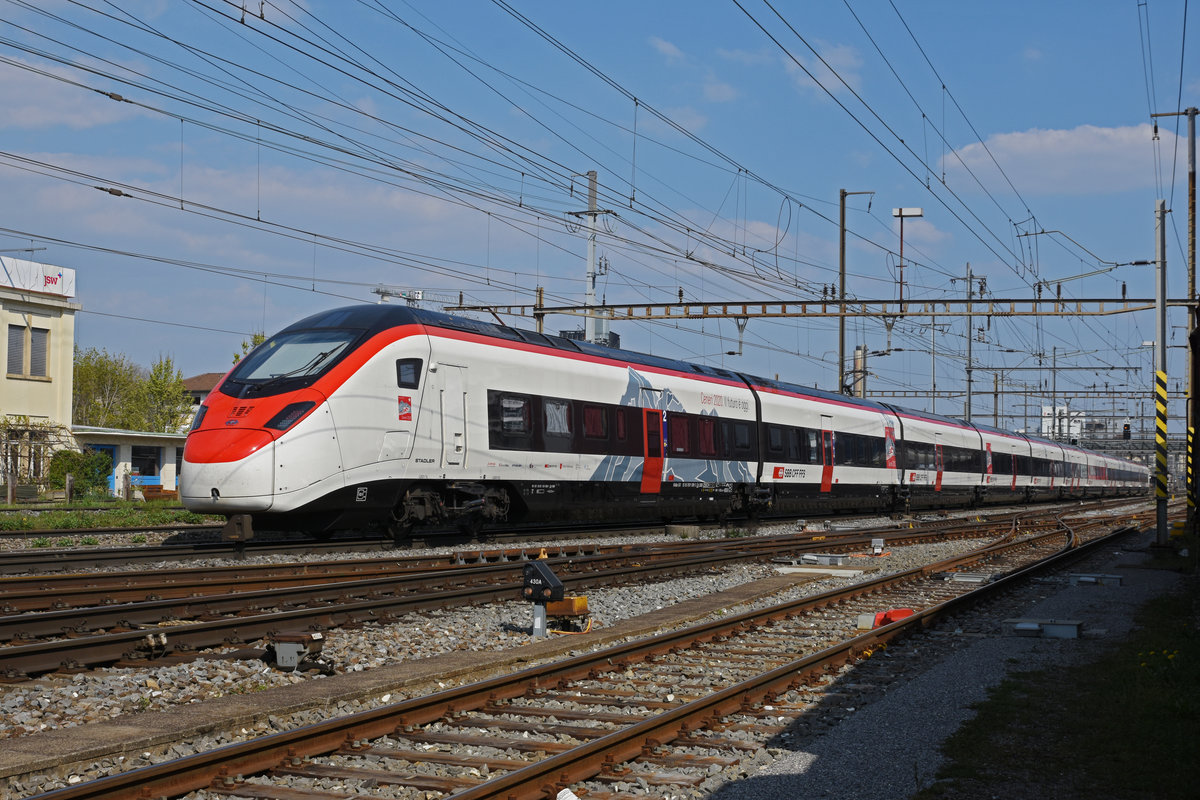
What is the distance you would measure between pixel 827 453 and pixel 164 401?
4712 centimetres

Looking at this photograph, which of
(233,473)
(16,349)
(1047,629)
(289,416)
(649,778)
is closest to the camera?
(649,778)

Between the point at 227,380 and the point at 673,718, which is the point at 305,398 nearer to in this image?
the point at 227,380

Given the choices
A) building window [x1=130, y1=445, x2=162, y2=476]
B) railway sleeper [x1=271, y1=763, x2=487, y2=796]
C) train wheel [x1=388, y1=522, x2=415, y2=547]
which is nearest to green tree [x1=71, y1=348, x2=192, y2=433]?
building window [x1=130, y1=445, x2=162, y2=476]

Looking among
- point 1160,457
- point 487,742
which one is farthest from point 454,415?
point 1160,457

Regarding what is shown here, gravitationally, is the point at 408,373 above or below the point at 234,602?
above

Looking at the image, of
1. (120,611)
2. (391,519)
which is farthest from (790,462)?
(120,611)

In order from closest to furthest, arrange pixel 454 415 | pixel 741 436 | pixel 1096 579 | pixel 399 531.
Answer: pixel 1096 579, pixel 454 415, pixel 399 531, pixel 741 436

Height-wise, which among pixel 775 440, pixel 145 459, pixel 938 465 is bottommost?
pixel 145 459

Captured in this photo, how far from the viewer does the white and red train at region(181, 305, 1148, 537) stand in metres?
14.9

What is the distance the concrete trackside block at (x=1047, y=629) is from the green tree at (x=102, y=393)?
204ft

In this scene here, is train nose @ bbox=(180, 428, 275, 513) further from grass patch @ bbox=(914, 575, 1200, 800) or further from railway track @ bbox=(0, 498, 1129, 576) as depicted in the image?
grass patch @ bbox=(914, 575, 1200, 800)

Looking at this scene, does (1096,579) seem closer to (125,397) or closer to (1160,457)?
(1160,457)

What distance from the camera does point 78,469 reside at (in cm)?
3878

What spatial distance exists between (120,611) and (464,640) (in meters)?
3.04
